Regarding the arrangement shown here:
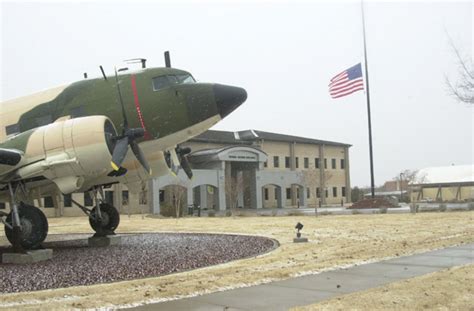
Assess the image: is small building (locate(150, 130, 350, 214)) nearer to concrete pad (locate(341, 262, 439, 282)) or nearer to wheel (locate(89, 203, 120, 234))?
wheel (locate(89, 203, 120, 234))

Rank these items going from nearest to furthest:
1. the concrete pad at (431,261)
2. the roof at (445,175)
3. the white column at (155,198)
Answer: the concrete pad at (431,261)
the white column at (155,198)
the roof at (445,175)

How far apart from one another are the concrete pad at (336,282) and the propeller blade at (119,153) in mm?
6543

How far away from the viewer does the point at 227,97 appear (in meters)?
16.3

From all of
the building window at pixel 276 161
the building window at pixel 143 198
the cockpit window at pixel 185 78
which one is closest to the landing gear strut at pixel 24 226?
the cockpit window at pixel 185 78

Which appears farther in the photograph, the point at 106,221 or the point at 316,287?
the point at 106,221

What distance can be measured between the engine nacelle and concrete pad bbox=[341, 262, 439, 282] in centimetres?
753

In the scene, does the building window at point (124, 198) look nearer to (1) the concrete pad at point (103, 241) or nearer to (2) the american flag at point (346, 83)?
(2) the american flag at point (346, 83)

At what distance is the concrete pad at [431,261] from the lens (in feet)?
36.6

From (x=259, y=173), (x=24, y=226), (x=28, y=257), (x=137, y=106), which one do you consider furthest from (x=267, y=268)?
(x=259, y=173)

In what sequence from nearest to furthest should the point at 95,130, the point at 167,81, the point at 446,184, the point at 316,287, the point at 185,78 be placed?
1. the point at 316,287
2. the point at 95,130
3. the point at 167,81
4. the point at 185,78
5. the point at 446,184

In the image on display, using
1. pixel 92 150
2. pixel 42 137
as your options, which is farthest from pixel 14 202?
pixel 92 150

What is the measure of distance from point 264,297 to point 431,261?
525 cm

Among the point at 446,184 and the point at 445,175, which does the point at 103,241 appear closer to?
the point at 446,184

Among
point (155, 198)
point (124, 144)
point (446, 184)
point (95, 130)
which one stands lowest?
point (155, 198)
